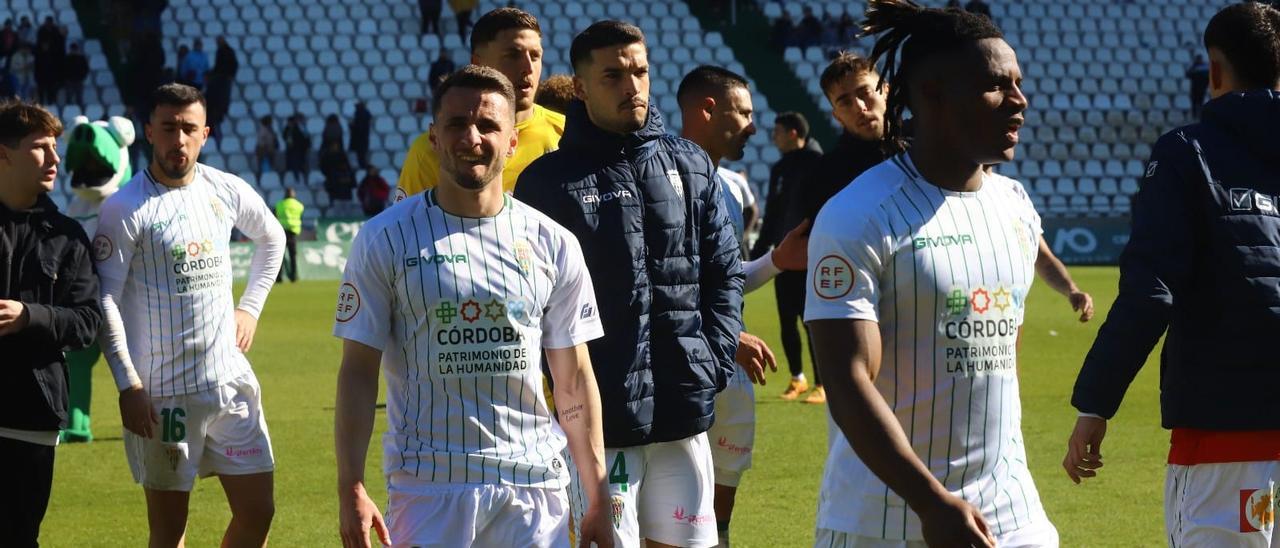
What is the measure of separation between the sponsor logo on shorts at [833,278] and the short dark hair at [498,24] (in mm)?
2510

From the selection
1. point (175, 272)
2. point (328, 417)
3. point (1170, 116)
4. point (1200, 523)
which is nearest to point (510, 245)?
point (1200, 523)

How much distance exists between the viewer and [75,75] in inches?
1222

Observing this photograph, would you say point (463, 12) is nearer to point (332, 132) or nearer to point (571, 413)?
point (332, 132)

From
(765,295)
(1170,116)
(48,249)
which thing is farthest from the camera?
(1170,116)

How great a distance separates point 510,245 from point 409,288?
0.29 metres

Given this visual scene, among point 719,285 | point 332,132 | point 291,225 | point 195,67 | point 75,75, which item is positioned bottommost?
point 719,285

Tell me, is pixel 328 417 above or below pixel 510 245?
below

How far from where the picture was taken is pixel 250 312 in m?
6.66

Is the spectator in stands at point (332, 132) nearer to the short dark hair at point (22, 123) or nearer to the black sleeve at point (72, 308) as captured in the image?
the short dark hair at point (22, 123)

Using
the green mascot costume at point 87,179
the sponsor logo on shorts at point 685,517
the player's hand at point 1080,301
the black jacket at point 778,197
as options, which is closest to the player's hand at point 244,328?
the sponsor logo on shorts at point 685,517

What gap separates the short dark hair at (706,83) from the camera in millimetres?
6617

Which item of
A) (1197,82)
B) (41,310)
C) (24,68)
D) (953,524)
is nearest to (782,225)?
(41,310)

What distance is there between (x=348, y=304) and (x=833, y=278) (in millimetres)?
1293

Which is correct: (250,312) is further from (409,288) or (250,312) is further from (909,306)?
(909,306)
